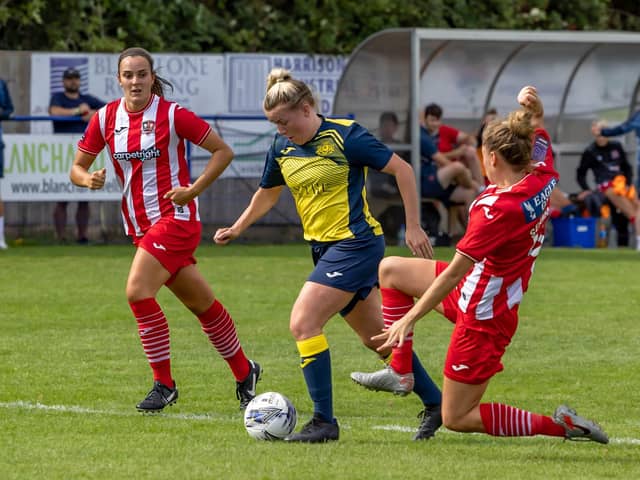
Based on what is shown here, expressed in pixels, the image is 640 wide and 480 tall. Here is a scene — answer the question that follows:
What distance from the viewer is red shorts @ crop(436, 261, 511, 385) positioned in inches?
255

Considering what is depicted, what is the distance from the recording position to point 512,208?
20.8 ft

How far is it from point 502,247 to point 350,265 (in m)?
0.92

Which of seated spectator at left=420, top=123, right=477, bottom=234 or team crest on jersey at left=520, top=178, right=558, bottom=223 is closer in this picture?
team crest on jersey at left=520, top=178, right=558, bottom=223

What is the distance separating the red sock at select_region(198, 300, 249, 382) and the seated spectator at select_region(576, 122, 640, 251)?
13.3 meters

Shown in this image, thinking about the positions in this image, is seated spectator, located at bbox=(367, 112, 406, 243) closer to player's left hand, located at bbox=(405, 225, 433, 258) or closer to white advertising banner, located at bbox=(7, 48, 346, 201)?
white advertising banner, located at bbox=(7, 48, 346, 201)

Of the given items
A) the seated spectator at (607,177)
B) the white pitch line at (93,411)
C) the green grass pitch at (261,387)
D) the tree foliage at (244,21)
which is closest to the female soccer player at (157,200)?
the white pitch line at (93,411)

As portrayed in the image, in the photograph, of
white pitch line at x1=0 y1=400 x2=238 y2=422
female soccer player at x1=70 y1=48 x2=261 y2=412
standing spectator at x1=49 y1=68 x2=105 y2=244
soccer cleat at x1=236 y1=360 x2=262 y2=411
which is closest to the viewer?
white pitch line at x1=0 y1=400 x2=238 y2=422

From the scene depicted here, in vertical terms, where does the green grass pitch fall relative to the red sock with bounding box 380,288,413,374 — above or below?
below

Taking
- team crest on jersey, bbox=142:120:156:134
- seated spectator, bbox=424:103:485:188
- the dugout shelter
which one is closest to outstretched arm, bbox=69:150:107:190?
team crest on jersey, bbox=142:120:156:134

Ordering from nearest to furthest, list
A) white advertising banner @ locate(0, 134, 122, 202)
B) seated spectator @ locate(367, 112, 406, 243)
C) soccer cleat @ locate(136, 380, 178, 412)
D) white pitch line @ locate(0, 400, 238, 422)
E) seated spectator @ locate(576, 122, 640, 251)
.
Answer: white pitch line @ locate(0, 400, 238, 422) → soccer cleat @ locate(136, 380, 178, 412) → white advertising banner @ locate(0, 134, 122, 202) → seated spectator @ locate(367, 112, 406, 243) → seated spectator @ locate(576, 122, 640, 251)

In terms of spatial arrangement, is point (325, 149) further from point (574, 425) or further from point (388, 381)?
point (574, 425)

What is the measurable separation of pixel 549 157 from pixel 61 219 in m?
13.0

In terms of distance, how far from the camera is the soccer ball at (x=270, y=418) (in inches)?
274

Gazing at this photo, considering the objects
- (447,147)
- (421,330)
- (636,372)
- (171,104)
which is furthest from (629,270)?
(171,104)
